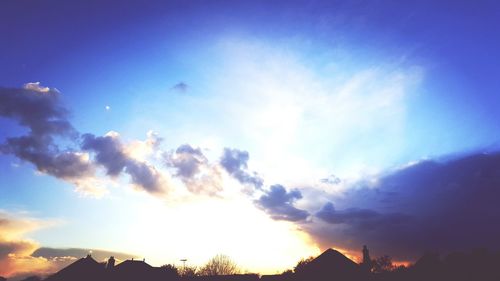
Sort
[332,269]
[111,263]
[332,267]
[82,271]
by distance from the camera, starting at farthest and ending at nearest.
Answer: [111,263] < [82,271] < [332,267] < [332,269]

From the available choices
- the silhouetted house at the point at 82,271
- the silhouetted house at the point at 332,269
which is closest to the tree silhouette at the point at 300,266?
the silhouetted house at the point at 332,269

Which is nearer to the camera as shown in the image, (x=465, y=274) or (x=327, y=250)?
(x=465, y=274)

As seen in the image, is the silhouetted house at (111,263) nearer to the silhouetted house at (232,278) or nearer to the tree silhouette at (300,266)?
the silhouetted house at (232,278)

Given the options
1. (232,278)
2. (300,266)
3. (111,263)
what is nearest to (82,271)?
(111,263)

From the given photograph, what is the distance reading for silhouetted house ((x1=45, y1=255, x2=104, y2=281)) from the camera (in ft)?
141

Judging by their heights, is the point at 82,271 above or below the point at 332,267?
below

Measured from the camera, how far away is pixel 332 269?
36.2 metres

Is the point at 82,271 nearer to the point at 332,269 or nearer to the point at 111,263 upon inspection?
the point at 111,263

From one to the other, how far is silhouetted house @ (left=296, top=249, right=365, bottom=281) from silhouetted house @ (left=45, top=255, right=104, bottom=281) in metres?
27.5

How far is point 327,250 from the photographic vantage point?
3869cm

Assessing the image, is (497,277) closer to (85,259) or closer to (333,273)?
(333,273)

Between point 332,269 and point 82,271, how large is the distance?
1311 inches

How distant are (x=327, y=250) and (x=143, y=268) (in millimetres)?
25411

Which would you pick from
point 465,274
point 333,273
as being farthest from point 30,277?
point 465,274
